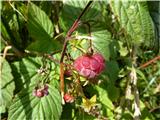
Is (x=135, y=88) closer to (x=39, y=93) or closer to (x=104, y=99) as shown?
(x=104, y=99)

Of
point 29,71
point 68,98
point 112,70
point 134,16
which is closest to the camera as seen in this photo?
point 134,16

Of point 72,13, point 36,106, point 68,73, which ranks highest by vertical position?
point 72,13

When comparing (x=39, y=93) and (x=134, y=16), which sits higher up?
(x=134, y=16)

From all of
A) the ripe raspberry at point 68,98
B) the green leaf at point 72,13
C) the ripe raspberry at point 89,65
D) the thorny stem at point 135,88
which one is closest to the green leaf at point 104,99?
the thorny stem at point 135,88

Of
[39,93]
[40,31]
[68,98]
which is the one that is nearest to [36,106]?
[39,93]

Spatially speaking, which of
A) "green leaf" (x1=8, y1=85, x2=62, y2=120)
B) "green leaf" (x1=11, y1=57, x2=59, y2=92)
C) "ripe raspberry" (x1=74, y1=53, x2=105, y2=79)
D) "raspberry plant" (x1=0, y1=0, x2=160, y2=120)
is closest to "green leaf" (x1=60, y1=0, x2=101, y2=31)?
"raspberry plant" (x1=0, y1=0, x2=160, y2=120)

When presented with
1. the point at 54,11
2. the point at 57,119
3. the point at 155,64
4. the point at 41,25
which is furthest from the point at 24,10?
the point at 155,64
